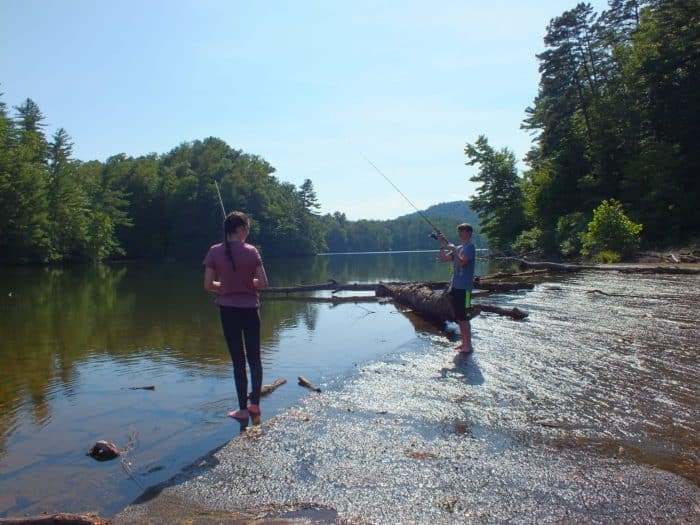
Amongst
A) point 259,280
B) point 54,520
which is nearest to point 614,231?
point 259,280

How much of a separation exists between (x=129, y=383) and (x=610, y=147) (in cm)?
3471

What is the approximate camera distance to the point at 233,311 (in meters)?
5.32

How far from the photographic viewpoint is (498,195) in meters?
46.8

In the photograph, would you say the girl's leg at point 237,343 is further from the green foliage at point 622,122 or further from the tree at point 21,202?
Answer: the tree at point 21,202

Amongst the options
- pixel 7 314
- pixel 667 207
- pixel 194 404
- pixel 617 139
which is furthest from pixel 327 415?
pixel 617 139

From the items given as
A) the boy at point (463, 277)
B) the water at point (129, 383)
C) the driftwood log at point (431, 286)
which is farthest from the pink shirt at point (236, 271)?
the driftwood log at point (431, 286)

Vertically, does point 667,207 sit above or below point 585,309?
above

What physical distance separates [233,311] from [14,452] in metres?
2.34

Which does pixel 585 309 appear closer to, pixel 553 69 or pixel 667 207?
pixel 667 207

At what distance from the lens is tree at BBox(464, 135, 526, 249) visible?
45906 mm

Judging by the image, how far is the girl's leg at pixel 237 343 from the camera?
5332 millimetres

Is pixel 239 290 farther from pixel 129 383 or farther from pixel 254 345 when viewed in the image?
pixel 129 383

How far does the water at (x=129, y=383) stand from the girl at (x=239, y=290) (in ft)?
1.38

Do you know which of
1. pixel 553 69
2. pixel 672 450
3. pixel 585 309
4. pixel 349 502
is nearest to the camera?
pixel 349 502
